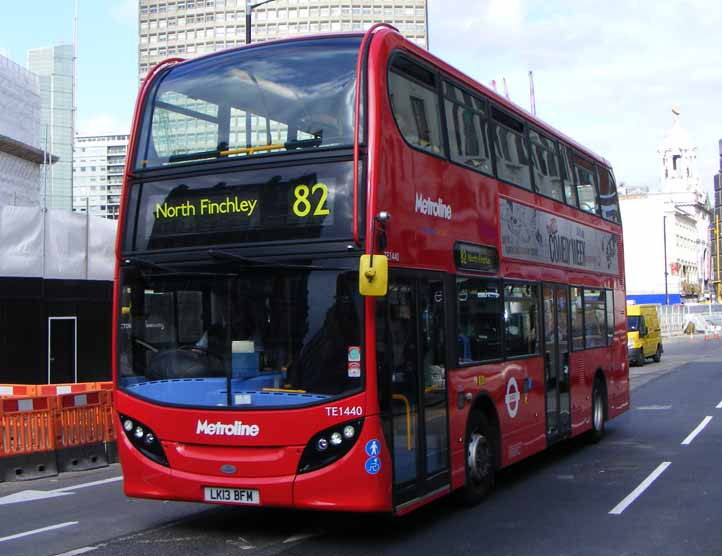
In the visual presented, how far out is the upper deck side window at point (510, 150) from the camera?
34.1 ft

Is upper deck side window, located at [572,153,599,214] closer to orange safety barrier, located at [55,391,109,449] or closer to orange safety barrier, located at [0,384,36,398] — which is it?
orange safety barrier, located at [55,391,109,449]

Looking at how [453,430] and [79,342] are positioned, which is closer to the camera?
[453,430]

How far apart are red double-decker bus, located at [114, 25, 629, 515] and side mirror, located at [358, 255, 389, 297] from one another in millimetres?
13

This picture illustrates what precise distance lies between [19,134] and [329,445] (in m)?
55.9

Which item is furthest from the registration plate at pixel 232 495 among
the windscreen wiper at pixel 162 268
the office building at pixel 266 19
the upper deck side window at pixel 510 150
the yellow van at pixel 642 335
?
the office building at pixel 266 19

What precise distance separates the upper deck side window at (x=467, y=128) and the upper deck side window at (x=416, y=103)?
309 millimetres

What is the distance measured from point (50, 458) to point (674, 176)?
13774 cm

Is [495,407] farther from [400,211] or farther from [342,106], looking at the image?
[342,106]

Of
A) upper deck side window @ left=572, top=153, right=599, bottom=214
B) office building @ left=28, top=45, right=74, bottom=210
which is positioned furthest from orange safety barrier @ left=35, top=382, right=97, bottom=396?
office building @ left=28, top=45, right=74, bottom=210

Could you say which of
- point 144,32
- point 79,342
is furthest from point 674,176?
point 79,342

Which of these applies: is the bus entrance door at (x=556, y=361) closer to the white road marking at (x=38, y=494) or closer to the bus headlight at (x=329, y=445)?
the bus headlight at (x=329, y=445)

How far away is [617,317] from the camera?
15.6 meters

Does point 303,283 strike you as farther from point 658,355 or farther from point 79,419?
point 658,355

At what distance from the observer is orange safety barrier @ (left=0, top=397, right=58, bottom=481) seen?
1196 cm
